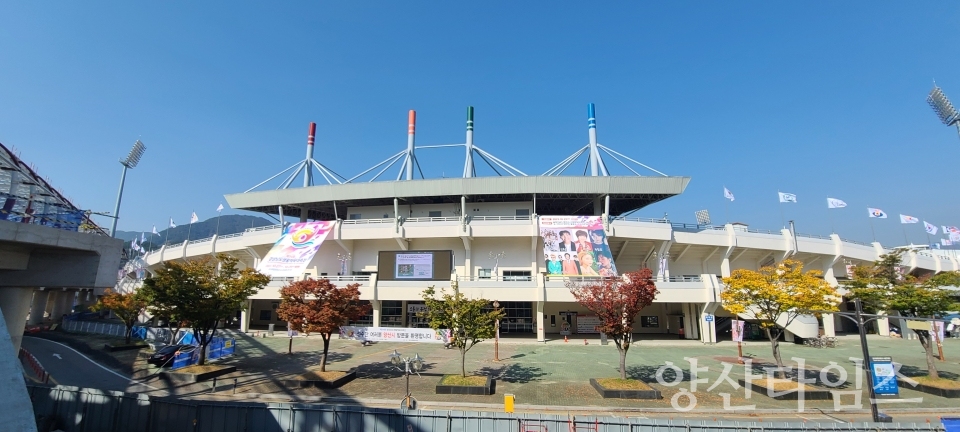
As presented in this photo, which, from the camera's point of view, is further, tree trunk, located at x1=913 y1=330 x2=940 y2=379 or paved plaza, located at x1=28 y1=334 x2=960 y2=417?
tree trunk, located at x1=913 y1=330 x2=940 y2=379

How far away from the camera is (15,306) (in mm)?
15906

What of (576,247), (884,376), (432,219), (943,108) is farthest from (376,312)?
(943,108)

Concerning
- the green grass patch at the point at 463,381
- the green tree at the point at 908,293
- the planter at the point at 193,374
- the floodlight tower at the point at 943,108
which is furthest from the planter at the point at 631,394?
the floodlight tower at the point at 943,108

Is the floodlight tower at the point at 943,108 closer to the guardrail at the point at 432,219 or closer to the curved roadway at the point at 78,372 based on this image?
the guardrail at the point at 432,219

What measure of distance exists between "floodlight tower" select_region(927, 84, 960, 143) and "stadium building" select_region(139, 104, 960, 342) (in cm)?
2452

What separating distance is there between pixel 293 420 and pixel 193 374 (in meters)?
12.8

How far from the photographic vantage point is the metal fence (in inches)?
408

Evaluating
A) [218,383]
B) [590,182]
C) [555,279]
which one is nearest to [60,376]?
[218,383]

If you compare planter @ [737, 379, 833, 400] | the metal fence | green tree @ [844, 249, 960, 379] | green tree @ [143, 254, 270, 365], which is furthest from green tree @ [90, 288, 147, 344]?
green tree @ [844, 249, 960, 379]

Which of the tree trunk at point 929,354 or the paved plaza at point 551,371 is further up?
the tree trunk at point 929,354

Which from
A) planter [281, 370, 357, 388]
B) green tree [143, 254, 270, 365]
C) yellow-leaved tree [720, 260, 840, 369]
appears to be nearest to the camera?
planter [281, 370, 357, 388]

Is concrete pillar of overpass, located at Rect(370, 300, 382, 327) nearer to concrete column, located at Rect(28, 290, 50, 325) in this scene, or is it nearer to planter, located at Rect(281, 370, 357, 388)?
planter, located at Rect(281, 370, 357, 388)

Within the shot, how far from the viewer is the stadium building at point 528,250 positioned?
36344mm

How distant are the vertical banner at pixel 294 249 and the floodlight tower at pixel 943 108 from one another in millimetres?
83077
